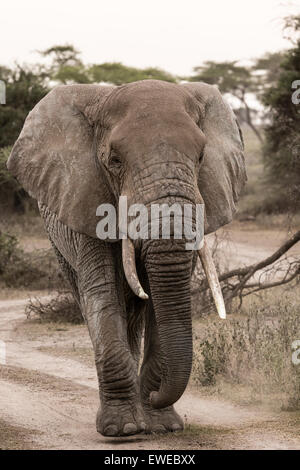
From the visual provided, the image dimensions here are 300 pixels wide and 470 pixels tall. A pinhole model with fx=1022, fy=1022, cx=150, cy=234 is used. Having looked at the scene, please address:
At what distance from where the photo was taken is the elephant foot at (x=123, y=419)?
221 inches

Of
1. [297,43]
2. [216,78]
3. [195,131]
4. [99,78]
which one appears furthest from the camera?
[216,78]

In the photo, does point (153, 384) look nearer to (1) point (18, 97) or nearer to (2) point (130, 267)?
(2) point (130, 267)

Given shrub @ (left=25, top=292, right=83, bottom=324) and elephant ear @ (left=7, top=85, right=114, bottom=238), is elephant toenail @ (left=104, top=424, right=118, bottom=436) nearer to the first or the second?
elephant ear @ (left=7, top=85, right=114, bottom=238)

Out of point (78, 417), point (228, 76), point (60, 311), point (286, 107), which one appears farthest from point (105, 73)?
point (78, 417)

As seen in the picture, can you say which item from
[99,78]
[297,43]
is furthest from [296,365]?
[99,78]

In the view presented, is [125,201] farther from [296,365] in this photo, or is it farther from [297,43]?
[297,43]

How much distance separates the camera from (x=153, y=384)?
19.8ft

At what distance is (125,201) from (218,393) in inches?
95.5

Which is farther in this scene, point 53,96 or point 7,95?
point 7,95

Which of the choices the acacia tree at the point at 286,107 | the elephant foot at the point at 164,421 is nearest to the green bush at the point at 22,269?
the acacia tree at the point at 286,107

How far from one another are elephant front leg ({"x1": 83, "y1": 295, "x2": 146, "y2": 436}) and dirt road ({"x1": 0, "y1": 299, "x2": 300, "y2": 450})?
0.10 meters

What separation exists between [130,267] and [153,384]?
118 cm

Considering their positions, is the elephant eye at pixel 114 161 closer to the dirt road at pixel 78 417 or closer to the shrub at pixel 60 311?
the dirt road at pixel 78 417

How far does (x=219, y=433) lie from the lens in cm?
581
